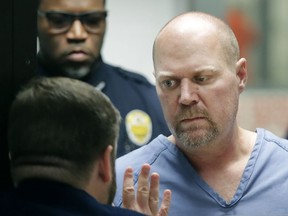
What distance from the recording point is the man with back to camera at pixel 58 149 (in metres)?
1.29

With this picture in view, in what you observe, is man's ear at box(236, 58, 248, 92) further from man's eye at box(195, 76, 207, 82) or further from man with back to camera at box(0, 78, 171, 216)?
man with back to camera at box(0, 78, 171, 216)

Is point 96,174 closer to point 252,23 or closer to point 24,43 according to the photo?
point 24,43

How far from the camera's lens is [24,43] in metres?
1.42

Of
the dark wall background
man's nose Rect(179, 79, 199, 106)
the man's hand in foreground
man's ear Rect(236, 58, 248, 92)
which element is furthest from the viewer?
man's ear Rect(236, 58, 248, 92)

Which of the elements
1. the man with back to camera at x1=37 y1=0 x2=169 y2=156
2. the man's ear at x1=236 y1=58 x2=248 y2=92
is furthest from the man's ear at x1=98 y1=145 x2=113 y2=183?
the man with back to camera at x1=37 y1=0 x2=169 y2=156

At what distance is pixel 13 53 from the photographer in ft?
4.64

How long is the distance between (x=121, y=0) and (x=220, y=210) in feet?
9.61

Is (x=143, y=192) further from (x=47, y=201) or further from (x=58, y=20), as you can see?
(x=58, y=20)

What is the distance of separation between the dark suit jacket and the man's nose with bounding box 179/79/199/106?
0.61m

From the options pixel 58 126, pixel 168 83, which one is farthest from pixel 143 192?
pixel 168 83

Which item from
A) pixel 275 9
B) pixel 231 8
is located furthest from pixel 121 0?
pixel 275 9

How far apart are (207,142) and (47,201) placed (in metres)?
0.70

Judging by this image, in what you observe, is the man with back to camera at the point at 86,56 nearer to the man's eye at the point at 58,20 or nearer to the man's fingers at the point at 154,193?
the man's eye at the point at 58,20

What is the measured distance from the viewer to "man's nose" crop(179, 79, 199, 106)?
1854 mm
